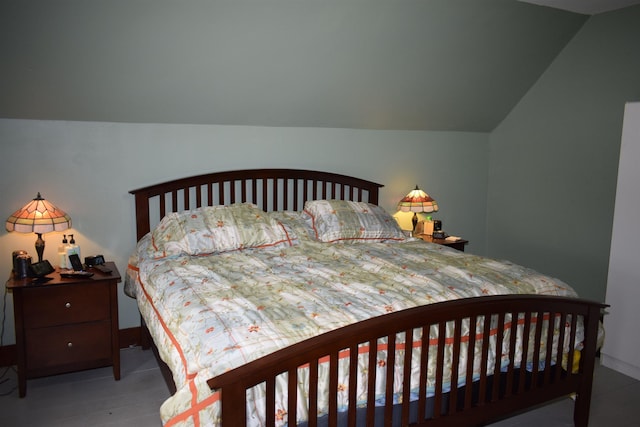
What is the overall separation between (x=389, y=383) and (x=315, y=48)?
2252 mm

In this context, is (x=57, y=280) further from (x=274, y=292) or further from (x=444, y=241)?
(x=444, y=241)

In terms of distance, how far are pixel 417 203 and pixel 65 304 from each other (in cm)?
275

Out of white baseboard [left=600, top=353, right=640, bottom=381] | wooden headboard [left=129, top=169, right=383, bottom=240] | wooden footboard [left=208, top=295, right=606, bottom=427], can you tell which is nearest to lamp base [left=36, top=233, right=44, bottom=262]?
wooden headboard [left=129, top=169, right=383, bottom=240]

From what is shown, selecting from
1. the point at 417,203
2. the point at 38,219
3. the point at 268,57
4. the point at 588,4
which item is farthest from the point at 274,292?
the point at 588,4

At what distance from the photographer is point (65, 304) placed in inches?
110

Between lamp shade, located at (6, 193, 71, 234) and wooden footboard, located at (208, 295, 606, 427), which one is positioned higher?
lamp shade, located at (6, 193, 71, 234)

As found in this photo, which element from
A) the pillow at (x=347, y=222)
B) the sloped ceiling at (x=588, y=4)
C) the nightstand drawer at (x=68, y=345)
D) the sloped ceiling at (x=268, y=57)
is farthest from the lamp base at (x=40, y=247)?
the sloped ceiling at (x=588, y=4)

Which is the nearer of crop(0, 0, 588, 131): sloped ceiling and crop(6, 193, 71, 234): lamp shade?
crop(0, 0, 588, 131): sloped ceiling

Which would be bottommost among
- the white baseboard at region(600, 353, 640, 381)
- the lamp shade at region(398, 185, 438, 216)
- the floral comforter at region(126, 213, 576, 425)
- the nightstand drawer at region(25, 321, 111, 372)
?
the white baseboard at region(600, 353, 640, 381)

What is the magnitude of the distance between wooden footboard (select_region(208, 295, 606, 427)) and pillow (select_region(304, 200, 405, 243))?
143cm

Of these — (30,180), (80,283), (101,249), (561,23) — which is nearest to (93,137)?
(30,180)

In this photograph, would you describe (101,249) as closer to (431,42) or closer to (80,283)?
(80,283)

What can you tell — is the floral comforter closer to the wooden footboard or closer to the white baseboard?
the wooden footboard

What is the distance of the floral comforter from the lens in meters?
1.77
